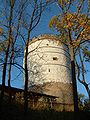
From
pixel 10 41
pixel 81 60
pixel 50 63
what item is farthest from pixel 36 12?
pixel 50 63

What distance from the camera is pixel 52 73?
31453mm

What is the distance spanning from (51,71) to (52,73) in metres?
0.36

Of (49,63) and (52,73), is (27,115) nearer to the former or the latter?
(52,73)

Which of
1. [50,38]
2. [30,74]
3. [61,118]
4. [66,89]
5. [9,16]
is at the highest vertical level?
[50,38]

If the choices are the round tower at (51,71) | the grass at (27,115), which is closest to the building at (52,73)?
the round tower at (51,71)

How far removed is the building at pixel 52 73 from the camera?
3017 cm

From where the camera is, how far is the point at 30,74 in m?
32.7

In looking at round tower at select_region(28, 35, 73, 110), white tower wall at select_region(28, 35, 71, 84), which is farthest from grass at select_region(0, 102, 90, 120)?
white tower wall at select_region(28, 35, 71, 84)

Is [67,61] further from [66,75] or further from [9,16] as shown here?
[9,16]

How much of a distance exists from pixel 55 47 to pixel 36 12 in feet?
53.1

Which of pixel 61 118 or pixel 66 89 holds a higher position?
pixel 66 89

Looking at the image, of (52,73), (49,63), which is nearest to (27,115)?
(52,73)

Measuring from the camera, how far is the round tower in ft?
99.5

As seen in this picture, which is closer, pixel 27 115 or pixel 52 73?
pixel 27 115
